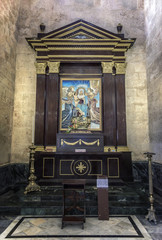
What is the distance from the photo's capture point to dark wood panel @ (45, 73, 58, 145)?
6.52 metres

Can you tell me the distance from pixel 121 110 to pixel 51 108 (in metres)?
2.61

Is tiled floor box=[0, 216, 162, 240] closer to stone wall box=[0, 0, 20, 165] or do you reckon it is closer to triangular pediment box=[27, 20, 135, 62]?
stone wall box=[0, 0, 20, 165]

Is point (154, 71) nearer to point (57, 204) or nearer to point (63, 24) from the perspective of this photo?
point (63, 24)

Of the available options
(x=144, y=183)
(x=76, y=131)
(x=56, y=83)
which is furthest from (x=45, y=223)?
(x=56, y=83)

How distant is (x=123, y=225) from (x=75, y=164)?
8.19 ft

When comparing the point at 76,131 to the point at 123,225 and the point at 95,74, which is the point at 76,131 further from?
the point at 123,225

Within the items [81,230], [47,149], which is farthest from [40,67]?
[81,230]

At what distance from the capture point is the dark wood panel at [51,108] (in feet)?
21.4

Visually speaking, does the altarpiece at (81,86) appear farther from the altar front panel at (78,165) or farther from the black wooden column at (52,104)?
the altar front panel at (78,165)

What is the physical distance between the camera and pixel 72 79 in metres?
7.00

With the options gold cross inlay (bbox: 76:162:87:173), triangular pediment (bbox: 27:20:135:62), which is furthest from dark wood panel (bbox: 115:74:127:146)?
gold cross inlay (bbox: 76:162:87:173)

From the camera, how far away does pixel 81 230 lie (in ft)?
11.4

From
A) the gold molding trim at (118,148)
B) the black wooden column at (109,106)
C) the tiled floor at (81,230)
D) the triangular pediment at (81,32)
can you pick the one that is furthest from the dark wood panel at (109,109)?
the tiled floor at (81,230)

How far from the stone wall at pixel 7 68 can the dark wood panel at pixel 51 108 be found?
141 cm
